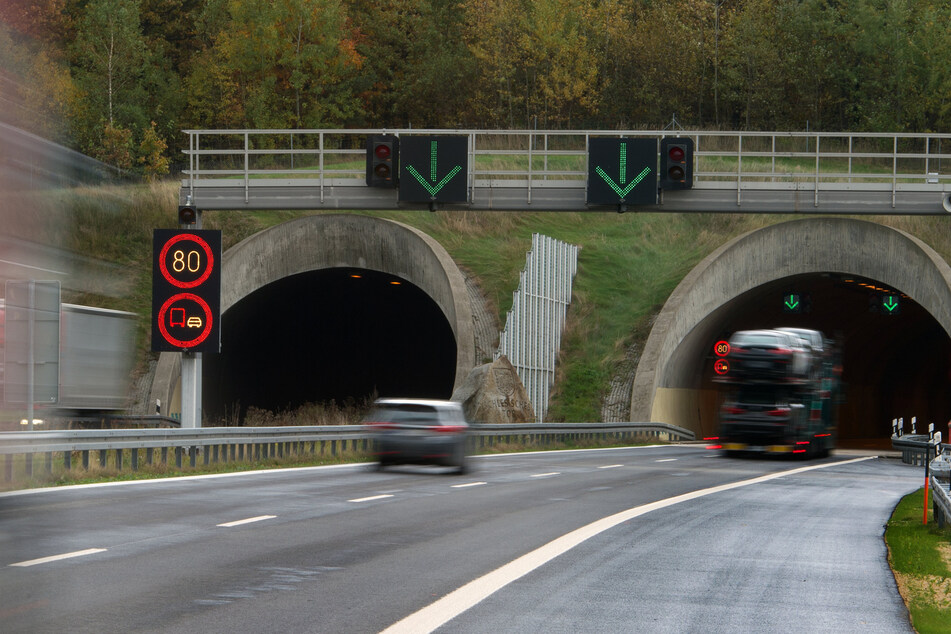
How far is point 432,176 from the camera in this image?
28.5 metres

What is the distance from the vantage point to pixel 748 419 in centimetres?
3300

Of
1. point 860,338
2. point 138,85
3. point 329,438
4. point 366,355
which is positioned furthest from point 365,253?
point 138,85

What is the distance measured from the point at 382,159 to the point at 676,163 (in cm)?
665

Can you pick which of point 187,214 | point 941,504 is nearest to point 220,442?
point 187,214

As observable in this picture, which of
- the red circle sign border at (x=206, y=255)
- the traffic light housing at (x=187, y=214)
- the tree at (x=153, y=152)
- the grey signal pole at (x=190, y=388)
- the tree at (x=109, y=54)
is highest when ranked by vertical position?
the tree at (x=109, y=54)

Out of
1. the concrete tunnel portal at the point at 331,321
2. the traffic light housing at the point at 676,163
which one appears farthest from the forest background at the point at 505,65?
the traffic light housing at the point at 676,163

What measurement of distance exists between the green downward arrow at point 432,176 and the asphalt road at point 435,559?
Answer: 10236 millimetres

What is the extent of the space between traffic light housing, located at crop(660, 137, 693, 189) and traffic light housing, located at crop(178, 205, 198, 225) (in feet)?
33.9

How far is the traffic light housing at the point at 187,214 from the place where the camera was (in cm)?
2575

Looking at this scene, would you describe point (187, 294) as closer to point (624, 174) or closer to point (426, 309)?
point (624, 174)

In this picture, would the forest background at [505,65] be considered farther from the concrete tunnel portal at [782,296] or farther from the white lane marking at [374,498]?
the white lane marking at [374,498]

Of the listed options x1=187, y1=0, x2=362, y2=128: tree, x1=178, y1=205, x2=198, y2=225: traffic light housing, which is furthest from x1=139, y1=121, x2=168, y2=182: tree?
x1=178, y1=205, x2=198, y2=225: traffic light housing

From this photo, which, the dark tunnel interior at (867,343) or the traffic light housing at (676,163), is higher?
the traffic light housing at (676,163)

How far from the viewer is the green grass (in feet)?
30.0
